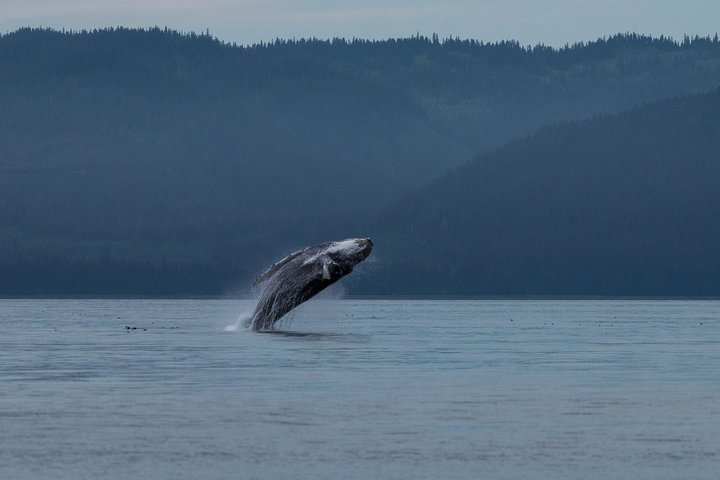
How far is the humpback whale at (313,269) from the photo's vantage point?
54.3 meters
